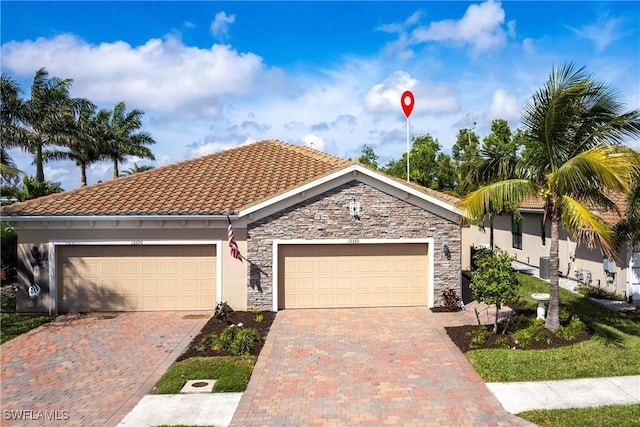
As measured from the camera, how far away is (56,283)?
14352 millimetres

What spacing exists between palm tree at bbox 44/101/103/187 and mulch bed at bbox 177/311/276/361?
→ 2254cm

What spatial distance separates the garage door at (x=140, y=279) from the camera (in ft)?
47.5

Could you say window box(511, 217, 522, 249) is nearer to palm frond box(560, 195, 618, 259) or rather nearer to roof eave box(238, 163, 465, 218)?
roof eave box(238, 163, 465, 218)

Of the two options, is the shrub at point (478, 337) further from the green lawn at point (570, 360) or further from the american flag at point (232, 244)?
the american flag at point (232, 244)

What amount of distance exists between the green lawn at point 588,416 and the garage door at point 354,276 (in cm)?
723

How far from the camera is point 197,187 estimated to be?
15867mm

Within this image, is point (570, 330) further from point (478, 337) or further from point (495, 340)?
point (478, 337)

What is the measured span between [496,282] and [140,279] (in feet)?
34.9

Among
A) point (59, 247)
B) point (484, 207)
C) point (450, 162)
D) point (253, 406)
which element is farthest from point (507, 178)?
point (450, 162)

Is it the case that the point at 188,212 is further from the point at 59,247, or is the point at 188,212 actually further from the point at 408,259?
the point at 408,259

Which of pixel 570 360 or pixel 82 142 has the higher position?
pixel 82 142

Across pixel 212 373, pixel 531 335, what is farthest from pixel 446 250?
pixel 212 373

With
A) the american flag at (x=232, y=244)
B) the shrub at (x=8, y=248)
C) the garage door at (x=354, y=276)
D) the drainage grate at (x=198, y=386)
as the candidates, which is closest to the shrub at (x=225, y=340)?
the drainage grate at (x=198, y=386)

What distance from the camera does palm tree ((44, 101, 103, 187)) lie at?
102 ft
